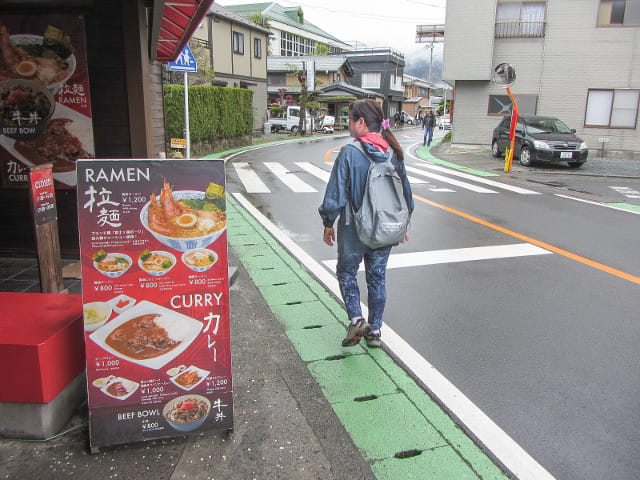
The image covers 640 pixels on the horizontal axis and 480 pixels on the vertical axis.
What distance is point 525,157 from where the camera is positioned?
16.2 metres

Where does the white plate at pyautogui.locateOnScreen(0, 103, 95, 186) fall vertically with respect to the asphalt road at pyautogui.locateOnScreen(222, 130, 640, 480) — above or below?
above

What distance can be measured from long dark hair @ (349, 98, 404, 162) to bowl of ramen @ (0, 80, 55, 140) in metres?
2.99

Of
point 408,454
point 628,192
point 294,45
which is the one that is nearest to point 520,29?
point 628,192

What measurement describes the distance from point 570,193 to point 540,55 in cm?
1120

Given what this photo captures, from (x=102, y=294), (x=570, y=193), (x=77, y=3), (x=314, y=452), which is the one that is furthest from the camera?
(x=570, y=193)

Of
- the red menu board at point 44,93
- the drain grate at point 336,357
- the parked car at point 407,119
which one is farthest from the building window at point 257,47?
the drain grate at point 336,357

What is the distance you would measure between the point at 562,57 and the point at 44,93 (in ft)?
67.5

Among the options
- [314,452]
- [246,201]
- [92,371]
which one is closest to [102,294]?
[92,371]

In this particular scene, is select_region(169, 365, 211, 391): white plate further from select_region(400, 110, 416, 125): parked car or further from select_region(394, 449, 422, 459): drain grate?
select_region(400, 110, 416, 125): parked car

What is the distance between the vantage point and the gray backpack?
139 inches

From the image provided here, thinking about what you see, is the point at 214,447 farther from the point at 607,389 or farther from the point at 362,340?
the point at 607,389

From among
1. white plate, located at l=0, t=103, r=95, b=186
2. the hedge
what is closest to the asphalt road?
white plate, located at l=0, t=103, r=95, b=186

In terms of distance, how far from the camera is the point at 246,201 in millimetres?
9898

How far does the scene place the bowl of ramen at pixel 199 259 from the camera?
2543 mm
